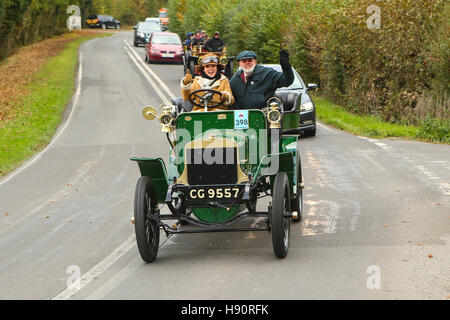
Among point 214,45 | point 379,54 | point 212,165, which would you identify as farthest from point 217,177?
point 214,45

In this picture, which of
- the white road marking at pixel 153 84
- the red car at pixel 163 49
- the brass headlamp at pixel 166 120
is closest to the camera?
the brass headlamp at pixel 166 120

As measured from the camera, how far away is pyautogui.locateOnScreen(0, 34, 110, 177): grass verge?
17.9 metres

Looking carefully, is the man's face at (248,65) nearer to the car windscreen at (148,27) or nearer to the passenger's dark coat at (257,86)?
the passenger's dark coat at (257,86)

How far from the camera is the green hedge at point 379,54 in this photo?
2011 centimetres

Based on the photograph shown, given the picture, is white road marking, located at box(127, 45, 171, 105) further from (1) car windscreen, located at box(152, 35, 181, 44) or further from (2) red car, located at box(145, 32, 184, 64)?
(1) car windscreen, located at box(152, 35, 181, 44)

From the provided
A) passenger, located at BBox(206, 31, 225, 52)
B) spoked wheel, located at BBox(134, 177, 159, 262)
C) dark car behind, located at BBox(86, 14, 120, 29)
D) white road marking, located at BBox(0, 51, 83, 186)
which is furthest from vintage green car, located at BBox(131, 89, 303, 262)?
dark car behind, located at BBox(86, 14, 120, 29)

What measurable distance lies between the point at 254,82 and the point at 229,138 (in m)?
1.89

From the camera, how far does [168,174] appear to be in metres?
8.96

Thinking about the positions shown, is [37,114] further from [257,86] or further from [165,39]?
[165,39]

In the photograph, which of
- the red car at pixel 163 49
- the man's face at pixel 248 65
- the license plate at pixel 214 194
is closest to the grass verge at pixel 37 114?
the red car at pixel 163 49

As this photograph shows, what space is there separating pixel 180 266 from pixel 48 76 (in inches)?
1160

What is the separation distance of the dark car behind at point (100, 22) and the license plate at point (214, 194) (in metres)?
81.2

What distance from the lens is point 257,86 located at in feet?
31.7
